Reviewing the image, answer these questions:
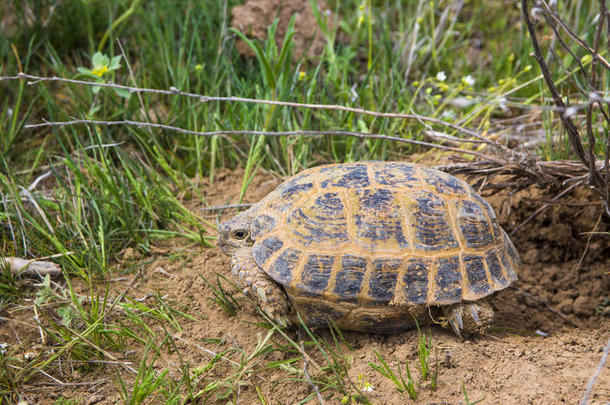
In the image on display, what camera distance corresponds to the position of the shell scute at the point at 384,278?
8.42ft

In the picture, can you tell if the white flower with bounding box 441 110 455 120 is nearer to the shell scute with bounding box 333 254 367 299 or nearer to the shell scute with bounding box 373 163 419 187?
the shell scute with bounding box 373 163 419 187

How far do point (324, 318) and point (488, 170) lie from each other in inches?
59.1

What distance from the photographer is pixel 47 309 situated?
3090mm

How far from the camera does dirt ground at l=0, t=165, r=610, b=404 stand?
2441 mm

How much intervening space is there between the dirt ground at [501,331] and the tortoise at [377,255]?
0.19 m

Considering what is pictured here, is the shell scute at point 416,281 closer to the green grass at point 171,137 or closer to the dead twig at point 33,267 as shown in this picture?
the green grass at point 171,137

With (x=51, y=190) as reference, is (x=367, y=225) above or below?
above

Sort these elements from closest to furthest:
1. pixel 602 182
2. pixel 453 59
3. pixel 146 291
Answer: pixel 602 182
pixel 146 291
pixel 453 59

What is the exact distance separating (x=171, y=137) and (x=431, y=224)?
241 cm

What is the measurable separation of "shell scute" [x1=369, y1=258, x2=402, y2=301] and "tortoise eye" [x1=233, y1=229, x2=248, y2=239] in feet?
2.60

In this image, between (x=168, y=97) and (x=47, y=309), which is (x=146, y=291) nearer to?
(x=47, y=309)

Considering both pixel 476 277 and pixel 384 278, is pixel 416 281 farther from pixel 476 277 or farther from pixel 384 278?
pixel 476 277

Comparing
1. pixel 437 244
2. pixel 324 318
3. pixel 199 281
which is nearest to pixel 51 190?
pixel 199 281

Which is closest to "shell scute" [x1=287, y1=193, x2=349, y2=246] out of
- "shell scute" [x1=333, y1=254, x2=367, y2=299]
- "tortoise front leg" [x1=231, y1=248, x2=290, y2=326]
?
"shell scute" [x1=333, y1=254, x2=367, y2=299]
